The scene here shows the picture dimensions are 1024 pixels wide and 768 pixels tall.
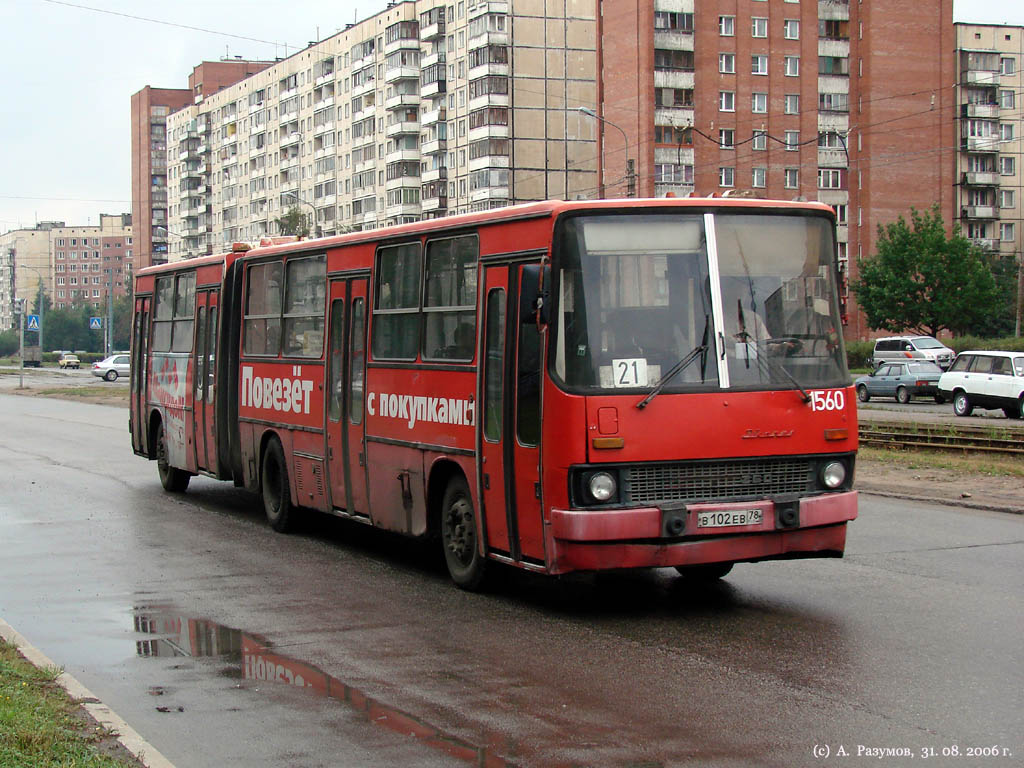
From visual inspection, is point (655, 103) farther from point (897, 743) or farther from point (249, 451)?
point (897, 743)

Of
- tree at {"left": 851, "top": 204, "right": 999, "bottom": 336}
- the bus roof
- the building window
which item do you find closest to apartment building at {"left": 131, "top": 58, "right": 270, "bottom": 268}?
the building window

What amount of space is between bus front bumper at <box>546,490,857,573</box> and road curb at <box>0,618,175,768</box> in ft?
10.0

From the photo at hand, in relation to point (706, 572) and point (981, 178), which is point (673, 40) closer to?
point (981, 178)

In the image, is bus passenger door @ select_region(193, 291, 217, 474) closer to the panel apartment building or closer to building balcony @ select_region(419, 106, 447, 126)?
the panel apartment building

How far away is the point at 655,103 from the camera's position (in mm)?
83125

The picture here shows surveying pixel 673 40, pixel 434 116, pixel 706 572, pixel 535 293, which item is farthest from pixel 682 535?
pixel 434 116

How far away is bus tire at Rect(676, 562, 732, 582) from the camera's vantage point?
405 inches

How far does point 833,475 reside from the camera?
9156 millimetres

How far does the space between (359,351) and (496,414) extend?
2873mm

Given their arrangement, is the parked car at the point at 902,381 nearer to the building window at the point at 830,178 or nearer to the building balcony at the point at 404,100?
the building window at the point at 830,178

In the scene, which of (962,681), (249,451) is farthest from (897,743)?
(249,451)

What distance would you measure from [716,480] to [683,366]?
2.53 ft

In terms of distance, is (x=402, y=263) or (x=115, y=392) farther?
(x=115, y=392)

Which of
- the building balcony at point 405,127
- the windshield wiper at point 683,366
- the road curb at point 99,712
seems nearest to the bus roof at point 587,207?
the windshield wiper at point 683,366
